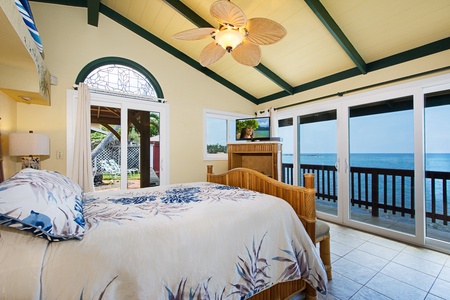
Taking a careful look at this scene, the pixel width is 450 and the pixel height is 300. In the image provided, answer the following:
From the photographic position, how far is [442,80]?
7.88 feet

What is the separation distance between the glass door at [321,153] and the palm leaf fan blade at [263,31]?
216cm

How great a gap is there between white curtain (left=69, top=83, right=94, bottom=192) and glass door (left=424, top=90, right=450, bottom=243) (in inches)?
182

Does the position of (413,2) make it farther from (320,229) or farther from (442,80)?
(320,229)

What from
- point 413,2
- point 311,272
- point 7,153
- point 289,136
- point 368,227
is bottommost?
point 368,227

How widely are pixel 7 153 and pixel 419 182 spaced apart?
4.94 m

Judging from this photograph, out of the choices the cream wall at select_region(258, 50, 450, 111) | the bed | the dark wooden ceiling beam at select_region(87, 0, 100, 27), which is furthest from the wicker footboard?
the dark wooden ceiling beam at select_region(87, 0, 100, 27)

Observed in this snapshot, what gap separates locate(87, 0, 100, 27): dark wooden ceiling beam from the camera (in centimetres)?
272

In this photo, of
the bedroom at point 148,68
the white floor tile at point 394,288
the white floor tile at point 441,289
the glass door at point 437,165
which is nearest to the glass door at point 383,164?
the glass door at point 437,165

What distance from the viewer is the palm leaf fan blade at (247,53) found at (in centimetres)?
213

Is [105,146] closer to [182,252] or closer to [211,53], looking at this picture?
[211,53]

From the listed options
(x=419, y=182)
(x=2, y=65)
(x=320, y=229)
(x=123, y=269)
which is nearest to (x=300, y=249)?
(x=320, y=229)

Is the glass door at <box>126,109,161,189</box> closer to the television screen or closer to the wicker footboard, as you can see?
the television screen

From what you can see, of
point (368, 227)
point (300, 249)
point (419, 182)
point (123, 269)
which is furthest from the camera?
point (368, 227)

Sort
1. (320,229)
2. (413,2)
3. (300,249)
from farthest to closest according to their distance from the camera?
(413,2), (320,229), (300,249)
